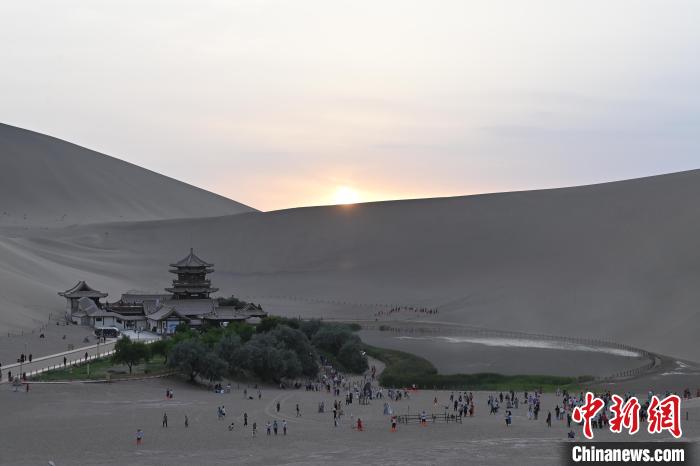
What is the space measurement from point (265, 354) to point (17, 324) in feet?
62.3

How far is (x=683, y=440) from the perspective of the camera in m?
28.6

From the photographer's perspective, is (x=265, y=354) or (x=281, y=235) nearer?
(x=265, y=354)

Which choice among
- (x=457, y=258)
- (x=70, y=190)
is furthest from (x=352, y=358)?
(x=70, y=190)

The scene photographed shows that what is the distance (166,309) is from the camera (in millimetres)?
65562

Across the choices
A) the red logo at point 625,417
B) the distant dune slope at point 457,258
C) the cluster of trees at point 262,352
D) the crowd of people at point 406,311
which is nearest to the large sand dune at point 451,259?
the distant dune slope at point 457,258

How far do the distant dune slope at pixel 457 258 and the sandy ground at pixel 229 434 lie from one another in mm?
20890

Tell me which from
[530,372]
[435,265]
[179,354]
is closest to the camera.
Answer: [179,354]

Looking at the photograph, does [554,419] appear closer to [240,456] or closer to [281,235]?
[240,456]

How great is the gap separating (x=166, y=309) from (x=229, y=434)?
115 ft

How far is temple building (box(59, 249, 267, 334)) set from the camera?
64688 mm

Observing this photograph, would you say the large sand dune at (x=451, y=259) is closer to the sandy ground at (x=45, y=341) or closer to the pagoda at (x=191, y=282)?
the sandy ground at (x=45, y=341)

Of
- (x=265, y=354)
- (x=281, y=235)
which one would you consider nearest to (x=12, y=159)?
(x=281, y=235)

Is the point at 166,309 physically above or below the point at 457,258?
below

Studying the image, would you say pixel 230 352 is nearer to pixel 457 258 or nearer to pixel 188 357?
pixel 188 357
